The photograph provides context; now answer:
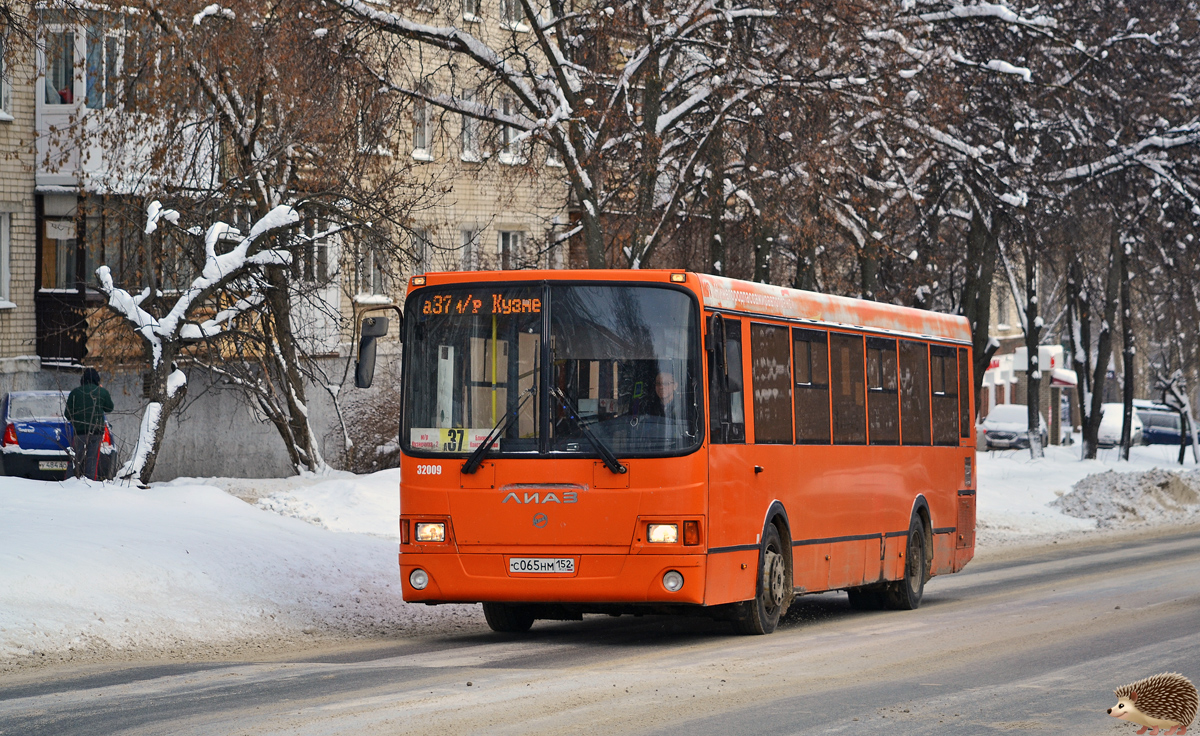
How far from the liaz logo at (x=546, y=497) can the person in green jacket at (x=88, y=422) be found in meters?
9.10

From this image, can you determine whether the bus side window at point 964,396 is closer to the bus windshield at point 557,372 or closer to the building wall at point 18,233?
the bus windshield at point 557,372

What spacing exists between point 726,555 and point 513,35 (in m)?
12.7

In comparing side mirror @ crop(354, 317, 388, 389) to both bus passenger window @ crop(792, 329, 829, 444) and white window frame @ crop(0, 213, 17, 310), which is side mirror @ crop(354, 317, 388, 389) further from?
white window frame @ crop(0, 213, 17, 310)

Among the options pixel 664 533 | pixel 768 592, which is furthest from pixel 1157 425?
pixel 664 533

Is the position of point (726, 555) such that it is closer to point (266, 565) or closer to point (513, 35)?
point (266, 565)

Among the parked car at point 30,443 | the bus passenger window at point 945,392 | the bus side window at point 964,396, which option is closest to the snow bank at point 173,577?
the bus passenger window at point 945,392

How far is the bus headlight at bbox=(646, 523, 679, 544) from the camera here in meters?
12.1

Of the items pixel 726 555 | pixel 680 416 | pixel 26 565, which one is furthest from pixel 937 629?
pixel 26 565

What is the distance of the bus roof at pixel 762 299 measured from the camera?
41.3 feet

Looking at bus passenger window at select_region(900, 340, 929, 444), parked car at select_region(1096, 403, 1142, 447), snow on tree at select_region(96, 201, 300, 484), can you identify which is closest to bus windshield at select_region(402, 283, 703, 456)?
bus passenger window at select_region(900, 340, 929, 444)

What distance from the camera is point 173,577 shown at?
14.4 metres

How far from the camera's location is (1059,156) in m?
31.1

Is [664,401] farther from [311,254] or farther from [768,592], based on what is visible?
[311,254]

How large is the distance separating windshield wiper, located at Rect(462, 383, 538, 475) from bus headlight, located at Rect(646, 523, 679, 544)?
4.30 ft
